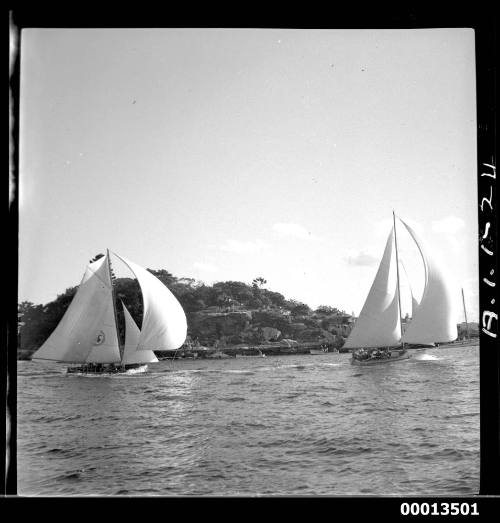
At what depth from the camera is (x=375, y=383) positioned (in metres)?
3.61

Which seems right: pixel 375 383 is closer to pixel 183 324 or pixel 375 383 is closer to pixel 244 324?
pixel 244 324

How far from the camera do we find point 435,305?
3.21m

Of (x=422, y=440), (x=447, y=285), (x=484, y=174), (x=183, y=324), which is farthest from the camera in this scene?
(x=183, y=324)

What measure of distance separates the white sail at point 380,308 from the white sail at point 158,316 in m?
1.12

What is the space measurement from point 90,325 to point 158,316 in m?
0.91

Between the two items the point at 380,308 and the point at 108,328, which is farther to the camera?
the point at 108,328

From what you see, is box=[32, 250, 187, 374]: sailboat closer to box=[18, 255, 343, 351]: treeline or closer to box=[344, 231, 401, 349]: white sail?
box=[18, 255, 343, 351]: treeline
